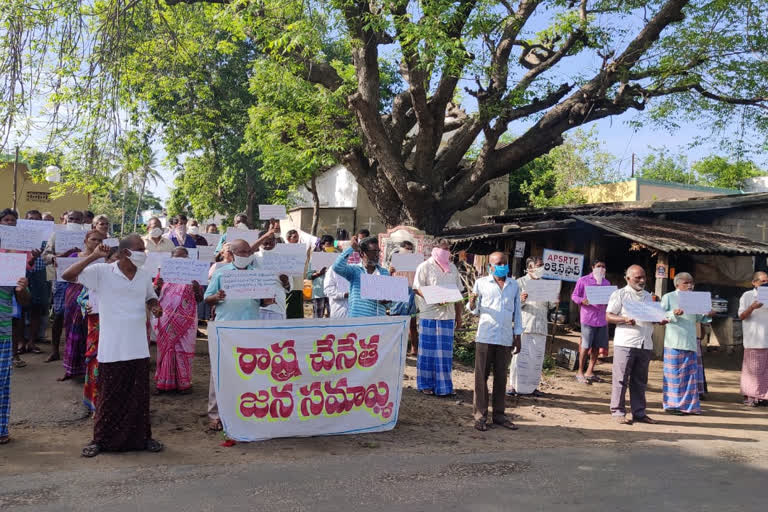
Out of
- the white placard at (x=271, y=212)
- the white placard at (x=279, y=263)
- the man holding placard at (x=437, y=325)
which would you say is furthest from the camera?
the white placard at (x=271, y=212)

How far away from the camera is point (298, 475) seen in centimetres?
493

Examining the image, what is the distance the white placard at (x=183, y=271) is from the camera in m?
6.45

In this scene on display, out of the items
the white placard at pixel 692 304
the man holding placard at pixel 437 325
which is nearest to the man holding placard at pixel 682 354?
the white placard at pixel 692 304

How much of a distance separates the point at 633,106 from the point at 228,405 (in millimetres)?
11379

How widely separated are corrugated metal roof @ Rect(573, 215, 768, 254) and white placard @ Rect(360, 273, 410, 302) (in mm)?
6579

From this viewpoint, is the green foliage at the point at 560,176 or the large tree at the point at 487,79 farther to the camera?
the green foliage at the point at 560,176

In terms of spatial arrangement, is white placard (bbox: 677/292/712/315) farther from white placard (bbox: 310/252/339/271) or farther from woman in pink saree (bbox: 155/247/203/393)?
woman in pink saree (bbox: 155/247/203/393)

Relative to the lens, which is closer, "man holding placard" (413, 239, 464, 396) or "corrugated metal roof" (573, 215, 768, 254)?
"man holding placard" (413, 239, 464, 396)

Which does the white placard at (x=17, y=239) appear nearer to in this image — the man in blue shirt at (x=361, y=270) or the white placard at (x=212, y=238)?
the man in blue shirt at (x=361, y=270)

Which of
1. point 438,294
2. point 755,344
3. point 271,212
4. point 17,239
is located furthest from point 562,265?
point 17,239

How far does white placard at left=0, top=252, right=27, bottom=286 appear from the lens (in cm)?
539

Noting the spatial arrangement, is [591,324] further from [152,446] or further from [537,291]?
[152,446]

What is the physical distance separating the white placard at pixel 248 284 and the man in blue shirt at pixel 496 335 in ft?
7.63

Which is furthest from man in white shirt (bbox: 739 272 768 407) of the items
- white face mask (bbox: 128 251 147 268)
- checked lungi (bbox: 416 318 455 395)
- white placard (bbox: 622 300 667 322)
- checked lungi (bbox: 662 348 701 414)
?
white face mask (bbox: 128 251 147 268)
